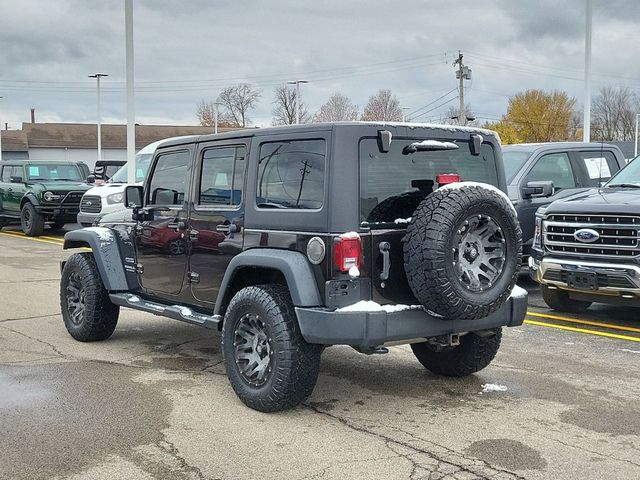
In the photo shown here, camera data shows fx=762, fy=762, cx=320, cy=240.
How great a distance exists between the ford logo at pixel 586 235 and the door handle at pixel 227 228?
400 centimetres

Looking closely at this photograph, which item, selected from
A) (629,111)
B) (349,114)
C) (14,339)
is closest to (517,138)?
(349,114)

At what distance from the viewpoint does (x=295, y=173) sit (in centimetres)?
515

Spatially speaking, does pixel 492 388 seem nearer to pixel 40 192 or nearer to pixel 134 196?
pixel 134 196

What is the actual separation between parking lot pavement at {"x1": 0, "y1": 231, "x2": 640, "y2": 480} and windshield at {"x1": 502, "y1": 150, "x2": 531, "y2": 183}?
3.69m

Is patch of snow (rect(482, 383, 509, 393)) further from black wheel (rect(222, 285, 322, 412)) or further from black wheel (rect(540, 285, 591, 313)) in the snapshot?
black wheel (rect(540, 285, 591, 313))

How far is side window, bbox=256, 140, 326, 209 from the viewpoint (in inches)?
195

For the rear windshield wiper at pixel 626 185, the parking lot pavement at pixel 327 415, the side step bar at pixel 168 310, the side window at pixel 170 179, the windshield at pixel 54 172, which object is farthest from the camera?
the windshield at pixel 54 172

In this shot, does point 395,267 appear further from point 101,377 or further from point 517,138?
point 517,138

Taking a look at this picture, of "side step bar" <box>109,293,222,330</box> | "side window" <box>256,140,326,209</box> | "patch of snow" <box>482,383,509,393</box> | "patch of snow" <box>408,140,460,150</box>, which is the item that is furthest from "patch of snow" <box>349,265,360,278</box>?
"patch of snow" <box>482,383,509,393</box>

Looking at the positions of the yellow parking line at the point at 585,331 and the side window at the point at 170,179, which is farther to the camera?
the yellow parking line at the point at 585,331

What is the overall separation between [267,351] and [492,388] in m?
1.84

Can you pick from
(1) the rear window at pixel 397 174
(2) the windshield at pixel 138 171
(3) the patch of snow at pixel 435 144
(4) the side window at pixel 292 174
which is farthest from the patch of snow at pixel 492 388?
(2) the windshield at pixel 138 171

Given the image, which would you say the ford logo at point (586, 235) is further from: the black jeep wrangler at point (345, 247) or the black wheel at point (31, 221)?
the black wheel at point (31, 221)

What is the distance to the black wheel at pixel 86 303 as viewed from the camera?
276 inches
